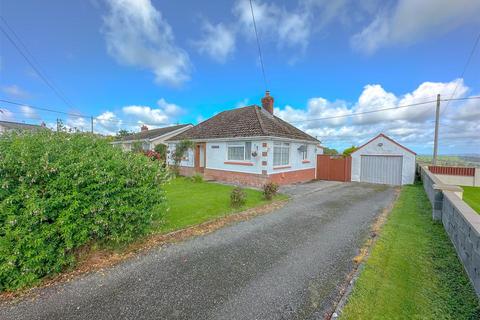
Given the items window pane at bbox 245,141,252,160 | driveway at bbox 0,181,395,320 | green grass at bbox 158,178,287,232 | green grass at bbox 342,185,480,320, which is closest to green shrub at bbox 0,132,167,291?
driveway at bbox 0,181,395,320

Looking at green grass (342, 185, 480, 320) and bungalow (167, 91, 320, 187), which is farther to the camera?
bungalow (167, 91, 320, 187)

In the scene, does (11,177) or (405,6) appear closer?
(11,177)

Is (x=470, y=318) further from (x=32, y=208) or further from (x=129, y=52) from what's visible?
(x=129, y=52)

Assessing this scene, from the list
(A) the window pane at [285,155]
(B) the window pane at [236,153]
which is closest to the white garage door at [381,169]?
(A) the window pane at [285,155]

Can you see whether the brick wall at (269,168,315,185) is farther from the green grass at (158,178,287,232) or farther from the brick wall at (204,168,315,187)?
the green grass at (158,178,287,232)

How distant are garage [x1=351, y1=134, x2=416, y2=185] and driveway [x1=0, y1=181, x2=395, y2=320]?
12615mm

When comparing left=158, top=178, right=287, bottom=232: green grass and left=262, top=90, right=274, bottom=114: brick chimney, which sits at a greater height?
left=262, top=90, right=274, bottom=114: brick chimney

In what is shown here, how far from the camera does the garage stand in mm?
14906

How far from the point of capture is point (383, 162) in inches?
618

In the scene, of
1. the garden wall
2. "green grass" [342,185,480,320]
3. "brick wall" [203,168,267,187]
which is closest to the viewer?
"green grass" [342,185,480,320]

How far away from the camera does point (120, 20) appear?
10016 millimetres

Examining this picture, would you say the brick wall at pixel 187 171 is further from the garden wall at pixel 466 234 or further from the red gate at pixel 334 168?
the garden wall at pixel 466 234

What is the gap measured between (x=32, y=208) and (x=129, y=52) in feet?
43.0

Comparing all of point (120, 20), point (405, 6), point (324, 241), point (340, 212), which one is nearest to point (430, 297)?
point (324, 241)
